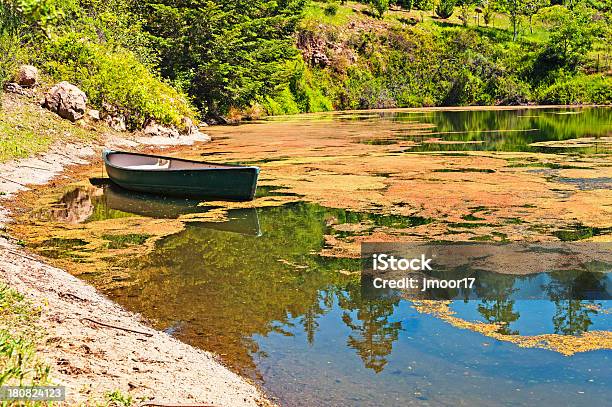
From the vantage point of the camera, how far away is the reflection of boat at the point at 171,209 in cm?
1009

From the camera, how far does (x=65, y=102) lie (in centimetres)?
2000

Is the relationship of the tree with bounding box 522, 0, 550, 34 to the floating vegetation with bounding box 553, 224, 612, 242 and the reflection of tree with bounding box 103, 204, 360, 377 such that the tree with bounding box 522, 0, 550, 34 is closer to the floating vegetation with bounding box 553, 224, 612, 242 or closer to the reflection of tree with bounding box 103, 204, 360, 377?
the floating vegetation with bounding box 553, 224, 612, 242

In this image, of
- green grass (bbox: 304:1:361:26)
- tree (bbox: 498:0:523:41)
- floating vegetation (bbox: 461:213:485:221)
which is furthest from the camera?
tree (bbox: 498:0:523:41)

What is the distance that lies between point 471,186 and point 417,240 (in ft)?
15.0

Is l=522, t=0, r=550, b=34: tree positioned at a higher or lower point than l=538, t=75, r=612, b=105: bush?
higher

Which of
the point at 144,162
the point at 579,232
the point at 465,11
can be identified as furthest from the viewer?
the point at 465,11

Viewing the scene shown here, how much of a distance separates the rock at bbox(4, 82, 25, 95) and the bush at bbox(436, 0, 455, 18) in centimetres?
5950

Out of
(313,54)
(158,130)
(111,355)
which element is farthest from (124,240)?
(313,54)

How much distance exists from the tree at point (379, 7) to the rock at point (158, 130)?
1778 inches

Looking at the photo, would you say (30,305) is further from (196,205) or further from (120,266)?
(196,205)

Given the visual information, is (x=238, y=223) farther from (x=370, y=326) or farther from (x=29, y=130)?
(x=29, y=130)

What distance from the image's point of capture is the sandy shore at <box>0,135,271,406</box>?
12.6 ft

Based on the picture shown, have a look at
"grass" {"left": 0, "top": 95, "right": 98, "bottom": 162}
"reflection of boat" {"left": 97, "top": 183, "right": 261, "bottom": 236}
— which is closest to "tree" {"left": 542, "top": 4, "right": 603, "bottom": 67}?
"grass" {"left": 0, "top": 95, "right": 98, "bottom": 162}

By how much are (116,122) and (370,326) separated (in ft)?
61.4
